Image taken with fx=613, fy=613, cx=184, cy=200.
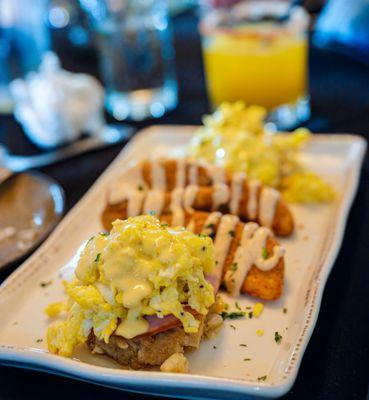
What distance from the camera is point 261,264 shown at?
5.76ft

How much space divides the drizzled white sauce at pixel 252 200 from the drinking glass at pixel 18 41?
79.6 inches

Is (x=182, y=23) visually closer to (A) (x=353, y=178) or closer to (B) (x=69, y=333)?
(A) (x=353, y=178)

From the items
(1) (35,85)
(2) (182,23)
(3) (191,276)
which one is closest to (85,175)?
(1) (35,85)

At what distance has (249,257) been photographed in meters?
1.78

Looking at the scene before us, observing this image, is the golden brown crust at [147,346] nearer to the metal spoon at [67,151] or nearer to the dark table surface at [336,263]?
the dark table surface at [336,263]

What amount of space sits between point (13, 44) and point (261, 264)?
2502 mm

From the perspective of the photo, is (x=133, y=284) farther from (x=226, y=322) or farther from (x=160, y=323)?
(x=226, y=322)

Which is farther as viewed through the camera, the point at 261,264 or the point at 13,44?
the point at 13,44

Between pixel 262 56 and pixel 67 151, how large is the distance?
3.39 feet

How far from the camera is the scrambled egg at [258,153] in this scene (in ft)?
7.29

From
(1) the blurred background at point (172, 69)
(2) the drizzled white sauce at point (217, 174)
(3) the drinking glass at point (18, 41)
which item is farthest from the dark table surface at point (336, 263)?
(2) the drizzled white sauce at point (217, 174)

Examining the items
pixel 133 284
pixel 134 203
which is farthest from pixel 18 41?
pixel 133 284

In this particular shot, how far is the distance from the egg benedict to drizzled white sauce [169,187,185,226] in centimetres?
42

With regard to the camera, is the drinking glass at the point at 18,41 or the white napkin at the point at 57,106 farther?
the drinking glass at the point at 18,41
